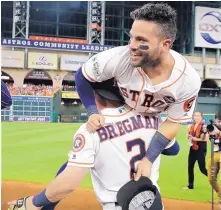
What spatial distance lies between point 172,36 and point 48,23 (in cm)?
2210

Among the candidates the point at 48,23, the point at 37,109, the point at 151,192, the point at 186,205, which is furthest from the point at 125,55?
the point at 48,23

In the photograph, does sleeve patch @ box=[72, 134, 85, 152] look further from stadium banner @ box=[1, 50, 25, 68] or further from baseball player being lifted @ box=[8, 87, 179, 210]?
stadium banner @ box=[1, 50, 25, 68]

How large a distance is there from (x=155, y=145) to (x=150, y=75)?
0.28m

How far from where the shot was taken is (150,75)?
4.38 ft

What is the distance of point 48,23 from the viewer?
22391 millimetres

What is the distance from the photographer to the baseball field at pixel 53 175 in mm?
3346

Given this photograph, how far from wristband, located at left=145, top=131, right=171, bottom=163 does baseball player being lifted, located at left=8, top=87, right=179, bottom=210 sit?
0.14ft

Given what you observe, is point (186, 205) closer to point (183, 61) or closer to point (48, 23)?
point (183, 61)

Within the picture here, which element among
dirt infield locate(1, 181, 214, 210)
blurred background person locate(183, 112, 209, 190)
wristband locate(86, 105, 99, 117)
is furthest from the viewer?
blurred background person locate(183, 112, 209, 190)

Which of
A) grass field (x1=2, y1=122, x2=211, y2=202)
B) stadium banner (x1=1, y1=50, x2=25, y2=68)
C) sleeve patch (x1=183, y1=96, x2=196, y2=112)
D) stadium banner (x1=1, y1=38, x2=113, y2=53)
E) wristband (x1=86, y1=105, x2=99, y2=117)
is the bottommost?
grass field (x1=2, y1=122, x2=211, y2=202)

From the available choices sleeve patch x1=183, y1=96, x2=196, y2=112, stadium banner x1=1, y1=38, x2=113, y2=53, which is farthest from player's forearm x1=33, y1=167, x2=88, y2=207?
stadium banner x1=1, y1=38, x2=113, y2=53

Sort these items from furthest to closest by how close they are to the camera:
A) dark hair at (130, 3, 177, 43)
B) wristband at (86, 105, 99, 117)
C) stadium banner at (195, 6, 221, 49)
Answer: stadium banner at (195, 6, 221, 49) → wristband at (86, 105, 99, 117) → dark hair at (130, 3, 177, 43)

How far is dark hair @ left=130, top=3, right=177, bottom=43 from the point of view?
47.6 inches

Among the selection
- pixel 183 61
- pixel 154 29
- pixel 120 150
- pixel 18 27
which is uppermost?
pixel 18 27
